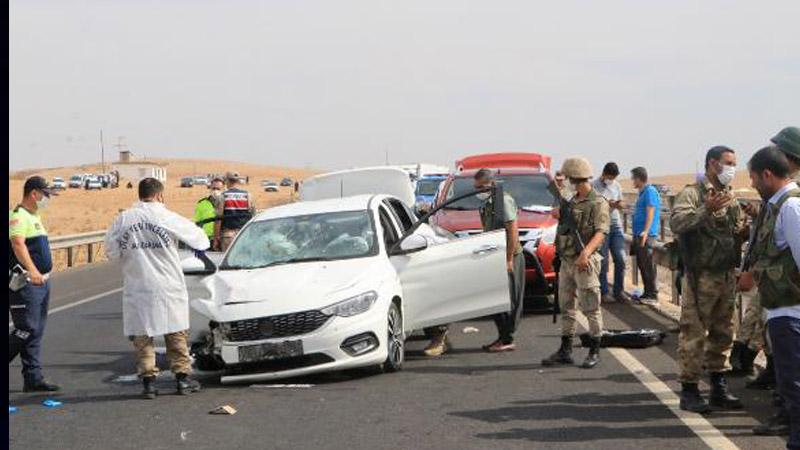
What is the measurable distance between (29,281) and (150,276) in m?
1.13

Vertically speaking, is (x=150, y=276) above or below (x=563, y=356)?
above

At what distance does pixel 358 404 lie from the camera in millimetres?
8320

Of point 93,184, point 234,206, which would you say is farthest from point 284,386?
point 93,184

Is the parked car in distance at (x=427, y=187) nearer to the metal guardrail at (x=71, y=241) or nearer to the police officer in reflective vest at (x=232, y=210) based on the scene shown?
the metal guardrail at (x=71, y=241)

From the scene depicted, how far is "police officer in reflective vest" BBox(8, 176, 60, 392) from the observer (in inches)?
363

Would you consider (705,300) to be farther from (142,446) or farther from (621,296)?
(621,296)

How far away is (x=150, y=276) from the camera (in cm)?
896

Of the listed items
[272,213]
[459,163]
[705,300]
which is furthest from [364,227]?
[459,163]

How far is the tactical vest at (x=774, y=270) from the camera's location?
6090 mm

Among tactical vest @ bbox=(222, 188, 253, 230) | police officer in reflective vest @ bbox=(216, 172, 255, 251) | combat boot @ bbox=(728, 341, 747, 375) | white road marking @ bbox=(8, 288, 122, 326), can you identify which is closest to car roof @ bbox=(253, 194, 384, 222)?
police officer in reflective vest @ bbox=(216, 172, 255, 251)

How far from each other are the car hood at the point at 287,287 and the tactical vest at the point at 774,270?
3.91 m

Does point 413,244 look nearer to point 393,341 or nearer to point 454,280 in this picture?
point 454,280

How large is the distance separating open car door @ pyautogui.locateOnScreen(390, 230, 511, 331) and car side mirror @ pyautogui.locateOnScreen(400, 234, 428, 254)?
A: 9 cm

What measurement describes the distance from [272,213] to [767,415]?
5.40 m
